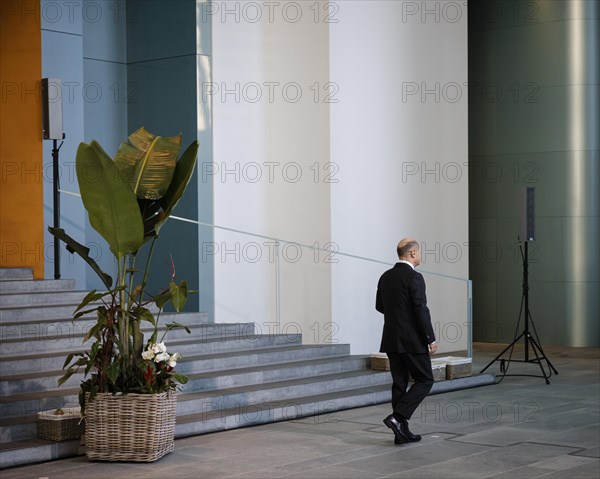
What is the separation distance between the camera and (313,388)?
8641 millimetres

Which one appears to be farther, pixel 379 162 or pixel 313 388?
pixel 379 162

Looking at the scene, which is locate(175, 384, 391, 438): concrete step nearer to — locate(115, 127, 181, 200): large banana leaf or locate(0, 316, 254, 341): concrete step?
locate(0, 316, 254, 341): concrete step

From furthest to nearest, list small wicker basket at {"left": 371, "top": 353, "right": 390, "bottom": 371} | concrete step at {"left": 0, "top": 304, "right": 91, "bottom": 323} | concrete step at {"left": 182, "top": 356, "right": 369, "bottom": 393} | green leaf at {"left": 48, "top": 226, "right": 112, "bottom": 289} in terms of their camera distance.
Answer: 1. small wicker basket at {"left": 371, "top": 353, "right": 390, "bottom": 371}
2. concrete step at {"left": 0, "top": 304, "right": 91, "bottom": 323}
3. concrete step at {"left": 182, "top": 356, "right": 369, "bottom": 393}
4. green leaf at {"left": 48, "top": 226, "right": 112, "bottom": 289}

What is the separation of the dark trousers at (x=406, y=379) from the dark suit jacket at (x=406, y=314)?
9cm

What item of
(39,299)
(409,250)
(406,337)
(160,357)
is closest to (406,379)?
(406,337)

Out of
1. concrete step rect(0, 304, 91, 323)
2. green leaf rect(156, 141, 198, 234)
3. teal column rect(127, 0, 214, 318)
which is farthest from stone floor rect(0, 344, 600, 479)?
teal column rect(127, 0, 214, 318)

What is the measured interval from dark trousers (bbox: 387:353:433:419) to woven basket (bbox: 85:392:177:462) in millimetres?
1645

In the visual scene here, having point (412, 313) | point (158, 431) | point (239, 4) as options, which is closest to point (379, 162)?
point (239, 4)

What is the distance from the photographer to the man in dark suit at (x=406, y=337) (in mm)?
6676

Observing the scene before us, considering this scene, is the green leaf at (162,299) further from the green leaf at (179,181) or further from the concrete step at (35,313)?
the concrete step at (35,313)

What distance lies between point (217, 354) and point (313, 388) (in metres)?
0.98

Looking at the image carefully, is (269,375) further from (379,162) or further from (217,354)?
(379,162)

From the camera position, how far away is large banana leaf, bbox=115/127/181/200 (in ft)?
21.5

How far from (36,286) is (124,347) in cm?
333
